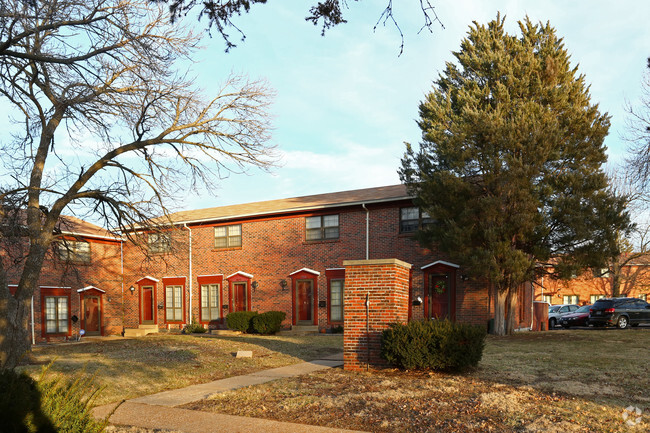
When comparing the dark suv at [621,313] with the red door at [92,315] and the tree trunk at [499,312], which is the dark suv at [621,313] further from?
the red door at [92,315]

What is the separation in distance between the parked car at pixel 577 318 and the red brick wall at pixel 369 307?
24600mm

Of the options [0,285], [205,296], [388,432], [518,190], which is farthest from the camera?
[205,296]

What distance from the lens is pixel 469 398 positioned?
8680 millimetres

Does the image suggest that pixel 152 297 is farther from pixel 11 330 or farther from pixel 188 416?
pixel 188 416

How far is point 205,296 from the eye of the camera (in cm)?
3100

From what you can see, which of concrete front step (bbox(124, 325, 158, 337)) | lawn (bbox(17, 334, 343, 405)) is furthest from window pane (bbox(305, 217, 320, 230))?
concrete front step (bbox(124, 325, 158, 337))

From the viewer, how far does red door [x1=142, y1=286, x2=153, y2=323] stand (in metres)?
32.8

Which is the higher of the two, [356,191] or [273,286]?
[356,191]

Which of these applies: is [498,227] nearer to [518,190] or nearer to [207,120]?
[518,190]

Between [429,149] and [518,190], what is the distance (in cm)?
422

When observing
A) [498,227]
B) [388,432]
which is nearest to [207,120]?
[498,227]

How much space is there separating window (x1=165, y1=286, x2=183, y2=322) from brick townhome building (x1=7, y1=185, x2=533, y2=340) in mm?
58

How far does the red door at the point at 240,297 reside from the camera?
2959 centimetres

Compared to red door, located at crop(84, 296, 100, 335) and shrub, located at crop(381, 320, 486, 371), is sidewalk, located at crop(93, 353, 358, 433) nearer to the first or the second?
shrub, located at crop(381, 320, 486, 371)
